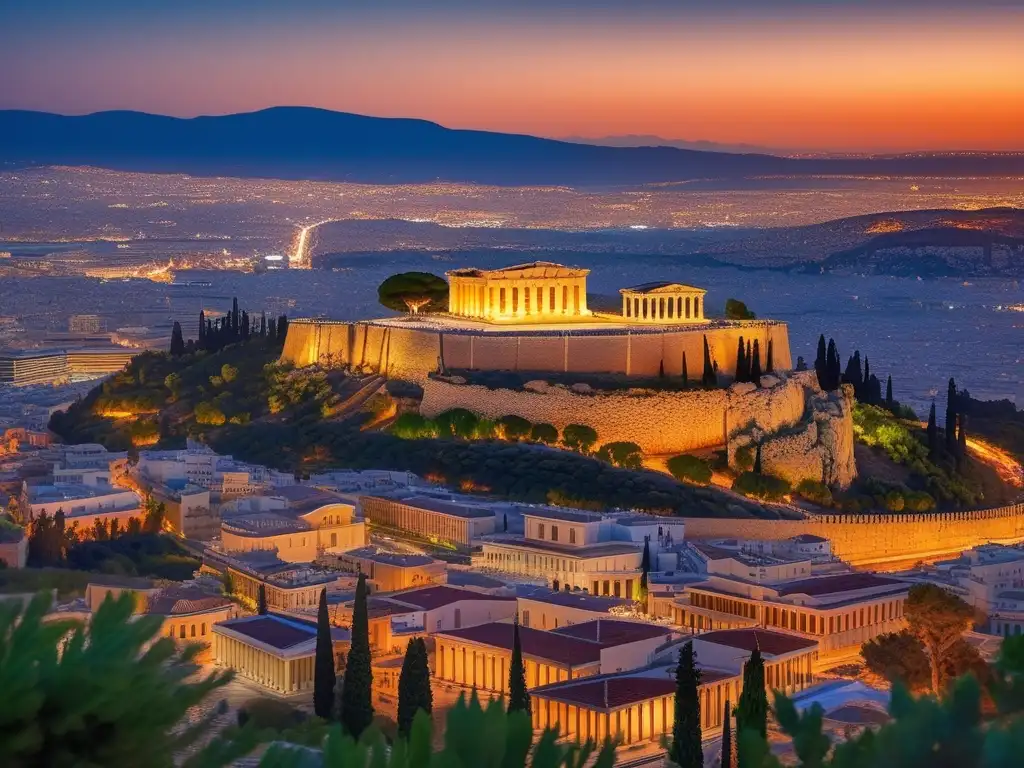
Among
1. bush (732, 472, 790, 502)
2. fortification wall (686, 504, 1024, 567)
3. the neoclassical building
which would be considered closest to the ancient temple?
the neoclassical building

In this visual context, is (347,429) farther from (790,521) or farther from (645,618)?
(645,618)

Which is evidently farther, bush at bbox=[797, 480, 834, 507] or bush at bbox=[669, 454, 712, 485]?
bush at bbox=[797, 480, 834, 507]

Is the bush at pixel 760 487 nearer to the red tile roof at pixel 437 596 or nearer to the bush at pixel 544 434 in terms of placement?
the bush at pixel 544 434

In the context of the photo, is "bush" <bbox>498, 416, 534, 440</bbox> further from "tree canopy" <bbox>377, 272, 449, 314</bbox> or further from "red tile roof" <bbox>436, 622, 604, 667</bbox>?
"red tile roof" <bbox>436, 622, 604, 667</bbox>

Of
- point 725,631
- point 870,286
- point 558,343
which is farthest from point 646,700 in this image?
point 870,286

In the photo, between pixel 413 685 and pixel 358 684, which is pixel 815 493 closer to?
pixel 358 684

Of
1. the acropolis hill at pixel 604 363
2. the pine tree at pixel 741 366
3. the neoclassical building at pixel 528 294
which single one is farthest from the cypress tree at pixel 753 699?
the neoclassical building at pixel 528 294
